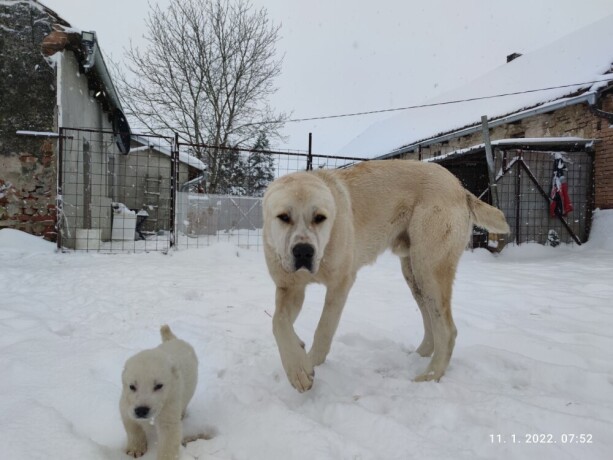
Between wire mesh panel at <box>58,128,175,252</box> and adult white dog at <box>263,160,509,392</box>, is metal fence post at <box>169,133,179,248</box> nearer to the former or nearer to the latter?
wire mesh panel at <box>58,128,175,252</box>

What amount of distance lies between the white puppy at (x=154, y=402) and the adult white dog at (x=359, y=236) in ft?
2.16

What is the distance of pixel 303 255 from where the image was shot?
7.53ft

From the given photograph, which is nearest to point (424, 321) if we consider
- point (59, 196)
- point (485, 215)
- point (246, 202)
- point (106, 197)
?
point (485, 215)

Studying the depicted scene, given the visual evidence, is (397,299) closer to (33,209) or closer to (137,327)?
(137,327)

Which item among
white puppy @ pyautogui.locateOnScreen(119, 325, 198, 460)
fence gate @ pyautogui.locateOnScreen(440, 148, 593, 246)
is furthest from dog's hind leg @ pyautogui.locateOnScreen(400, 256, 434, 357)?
fence gate @ pyautogui.locateOnScreen(440, 148, 593, 246)

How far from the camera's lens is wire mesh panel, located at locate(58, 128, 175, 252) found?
9141mm

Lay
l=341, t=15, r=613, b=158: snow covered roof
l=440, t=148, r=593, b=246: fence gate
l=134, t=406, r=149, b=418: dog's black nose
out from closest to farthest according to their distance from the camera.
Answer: l=134, t=406, r=149, b=418: dog's black nose → l=440, t=148, r=593, b=246: fence gate → l=341, t=15, r=613, b=158: snow covered roof

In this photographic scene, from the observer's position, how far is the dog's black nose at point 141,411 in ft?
5.32

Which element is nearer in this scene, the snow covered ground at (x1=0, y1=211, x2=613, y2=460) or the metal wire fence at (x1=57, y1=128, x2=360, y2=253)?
the snow covered ground at (x1=0, y1=211, x2=613, y2=460)

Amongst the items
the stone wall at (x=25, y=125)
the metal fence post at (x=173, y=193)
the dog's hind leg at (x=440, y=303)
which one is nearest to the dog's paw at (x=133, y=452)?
the dog's hind leg at (x=440, y=303)

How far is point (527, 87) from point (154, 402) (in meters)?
19.7

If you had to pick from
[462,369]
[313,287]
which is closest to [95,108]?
[313,287]

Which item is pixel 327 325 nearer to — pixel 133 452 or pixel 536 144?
pixel 133 452

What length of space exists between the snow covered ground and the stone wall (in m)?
3.96
